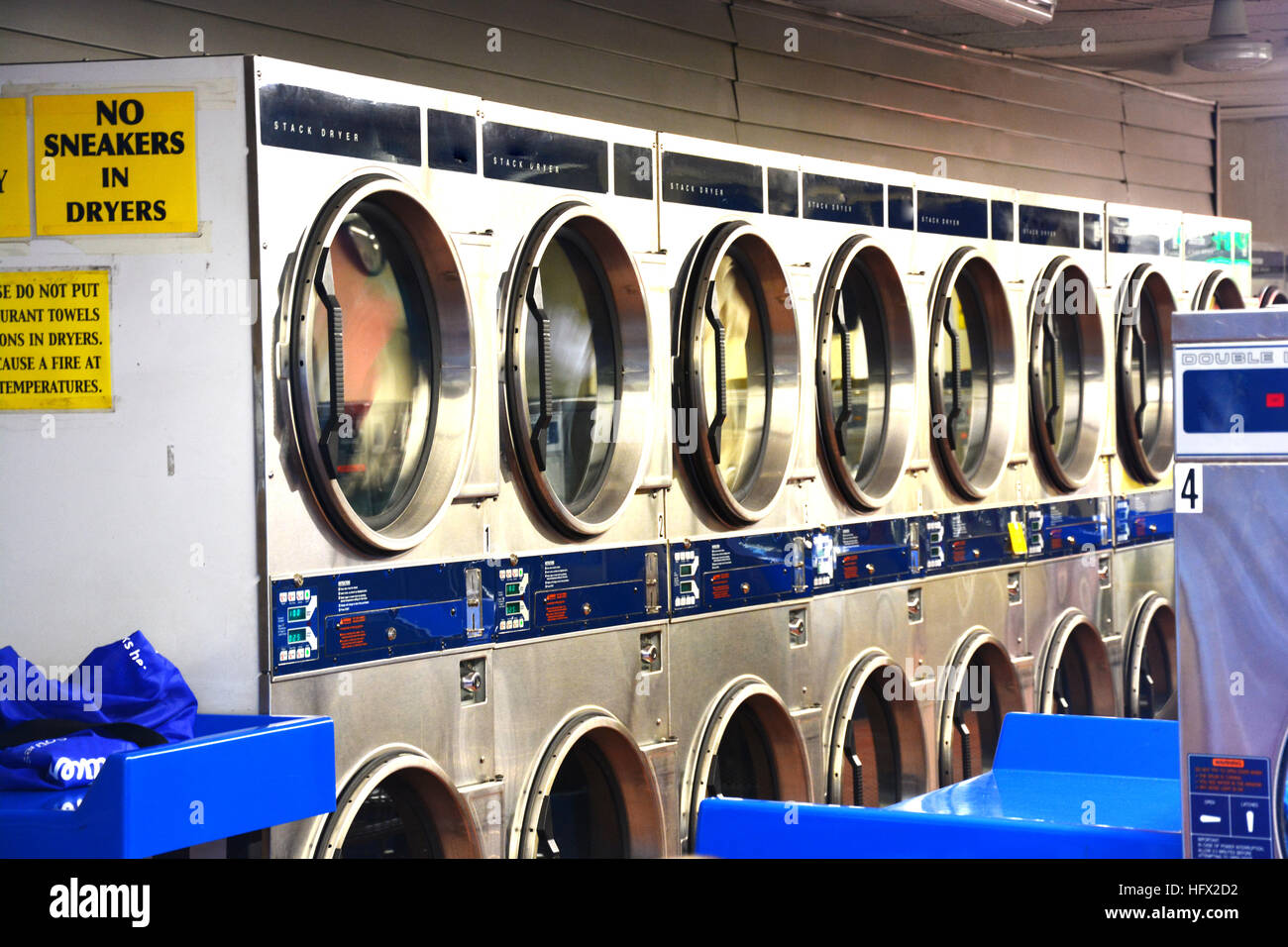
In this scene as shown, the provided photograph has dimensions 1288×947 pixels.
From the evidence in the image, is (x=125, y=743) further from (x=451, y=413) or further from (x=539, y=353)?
(x=539, y=353)

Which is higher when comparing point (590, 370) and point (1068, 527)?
point (590, 370)

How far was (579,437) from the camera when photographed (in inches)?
179

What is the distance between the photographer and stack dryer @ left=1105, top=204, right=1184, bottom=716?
7543 millimetres

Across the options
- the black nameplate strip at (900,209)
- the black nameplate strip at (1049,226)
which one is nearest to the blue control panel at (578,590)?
the black nameplate strip at (900,209)

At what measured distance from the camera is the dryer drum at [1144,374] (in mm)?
7566

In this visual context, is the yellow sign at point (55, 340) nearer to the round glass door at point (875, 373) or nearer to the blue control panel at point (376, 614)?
the blue control panel at point (376, 614)

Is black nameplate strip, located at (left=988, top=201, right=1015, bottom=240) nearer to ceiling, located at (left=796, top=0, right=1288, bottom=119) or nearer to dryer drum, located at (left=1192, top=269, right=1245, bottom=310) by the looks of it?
ceiling, located at (left=796, top=0, right=1288, bottom=119)

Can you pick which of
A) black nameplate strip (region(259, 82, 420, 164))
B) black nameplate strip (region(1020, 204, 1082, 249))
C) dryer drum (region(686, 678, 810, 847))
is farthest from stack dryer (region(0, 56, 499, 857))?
black nameplate strip (region(1020, 204, 1082, 249))

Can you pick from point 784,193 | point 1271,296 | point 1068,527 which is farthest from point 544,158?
point 1271,296

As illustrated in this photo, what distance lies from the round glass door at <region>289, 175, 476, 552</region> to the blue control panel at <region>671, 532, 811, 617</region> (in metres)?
1.04

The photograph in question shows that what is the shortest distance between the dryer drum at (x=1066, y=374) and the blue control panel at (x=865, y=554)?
47.0 inches

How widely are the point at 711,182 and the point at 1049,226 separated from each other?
256 cm

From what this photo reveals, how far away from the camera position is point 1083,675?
7.43m

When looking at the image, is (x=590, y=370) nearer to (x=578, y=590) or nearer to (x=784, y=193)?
(x=578, y=590)
